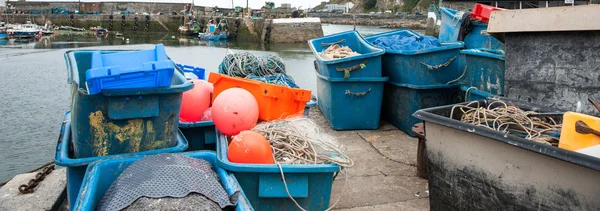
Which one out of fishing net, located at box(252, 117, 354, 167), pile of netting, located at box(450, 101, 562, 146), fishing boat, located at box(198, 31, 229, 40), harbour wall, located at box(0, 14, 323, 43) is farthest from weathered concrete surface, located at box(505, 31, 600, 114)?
fishing boat, located at box(198, 31, 229, 40)

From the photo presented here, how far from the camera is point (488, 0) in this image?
38562mm

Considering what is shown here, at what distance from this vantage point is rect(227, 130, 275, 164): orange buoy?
2.84 metres

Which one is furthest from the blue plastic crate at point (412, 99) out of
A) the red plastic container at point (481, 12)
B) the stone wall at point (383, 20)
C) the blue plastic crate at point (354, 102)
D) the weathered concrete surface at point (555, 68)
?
the stone wall at point (383, 20)

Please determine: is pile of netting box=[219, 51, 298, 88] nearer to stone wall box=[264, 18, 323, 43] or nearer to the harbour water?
the harbour water

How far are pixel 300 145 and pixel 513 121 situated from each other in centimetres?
132

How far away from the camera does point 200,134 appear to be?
3.88m

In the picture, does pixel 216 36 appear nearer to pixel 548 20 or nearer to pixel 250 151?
pixel 548 20

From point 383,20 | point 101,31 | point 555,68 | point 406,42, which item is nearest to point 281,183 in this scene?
point 555,68

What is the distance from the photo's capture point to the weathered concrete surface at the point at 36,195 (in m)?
4.07

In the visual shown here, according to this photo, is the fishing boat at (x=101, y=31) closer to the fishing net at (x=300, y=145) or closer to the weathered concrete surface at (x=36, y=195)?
the weathered concrete surface at (x=36, y=195)

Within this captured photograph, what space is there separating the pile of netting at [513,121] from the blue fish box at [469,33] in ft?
7.77

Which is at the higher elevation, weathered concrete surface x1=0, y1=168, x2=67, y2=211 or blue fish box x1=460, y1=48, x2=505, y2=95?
blue fish box x1=460, y1=48, x2=505, y2=95

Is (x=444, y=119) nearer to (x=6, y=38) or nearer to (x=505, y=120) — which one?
(x=505, y=120)

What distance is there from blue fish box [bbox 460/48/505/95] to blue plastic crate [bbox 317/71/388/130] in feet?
3.12
